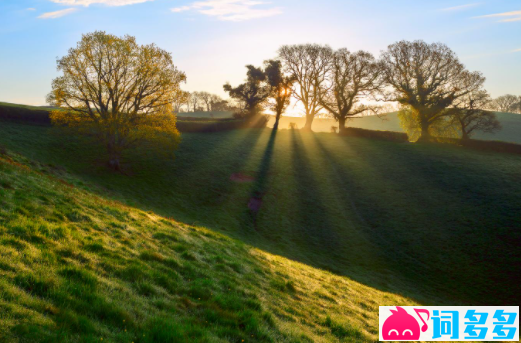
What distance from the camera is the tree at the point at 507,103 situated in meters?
142

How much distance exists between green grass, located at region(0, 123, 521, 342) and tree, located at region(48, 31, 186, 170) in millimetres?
5213

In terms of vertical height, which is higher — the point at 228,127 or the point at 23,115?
the point at 228,127

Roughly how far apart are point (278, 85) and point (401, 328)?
2936 inches

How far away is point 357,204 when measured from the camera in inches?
1543

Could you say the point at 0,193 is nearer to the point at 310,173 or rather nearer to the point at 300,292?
the point at 300,292

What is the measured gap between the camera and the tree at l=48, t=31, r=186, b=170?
33.5 metres

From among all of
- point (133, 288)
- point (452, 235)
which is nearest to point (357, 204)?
point (452, 235)

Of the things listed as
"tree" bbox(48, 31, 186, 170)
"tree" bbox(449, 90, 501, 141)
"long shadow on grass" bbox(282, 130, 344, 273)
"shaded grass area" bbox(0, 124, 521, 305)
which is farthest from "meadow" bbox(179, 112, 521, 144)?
"tree" bbox(48, 31, 186, 170)

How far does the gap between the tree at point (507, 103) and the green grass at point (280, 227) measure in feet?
389

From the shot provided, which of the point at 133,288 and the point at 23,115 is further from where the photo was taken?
the point at 23,115

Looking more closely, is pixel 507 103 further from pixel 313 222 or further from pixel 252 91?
pixel 313 222

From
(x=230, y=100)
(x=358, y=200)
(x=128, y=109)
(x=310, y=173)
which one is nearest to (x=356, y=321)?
(x=358, y=200)

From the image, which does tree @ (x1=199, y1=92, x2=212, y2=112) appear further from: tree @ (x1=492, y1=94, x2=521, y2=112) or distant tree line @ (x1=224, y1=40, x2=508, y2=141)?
tree @ (x1=492, y1=94, x2=521, y2=112)

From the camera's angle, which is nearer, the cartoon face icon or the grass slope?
the grass slope
